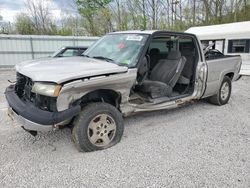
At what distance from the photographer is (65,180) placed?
2.68 m

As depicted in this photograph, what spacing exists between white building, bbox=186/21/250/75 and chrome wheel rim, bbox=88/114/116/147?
1113 cm

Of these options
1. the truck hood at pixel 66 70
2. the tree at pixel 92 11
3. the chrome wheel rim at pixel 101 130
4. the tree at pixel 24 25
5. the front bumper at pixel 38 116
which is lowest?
the chrome wheel rim at pixel 101 130

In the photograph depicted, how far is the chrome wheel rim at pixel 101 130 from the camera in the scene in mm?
3295

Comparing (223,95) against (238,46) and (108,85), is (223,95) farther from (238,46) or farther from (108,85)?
(238,46)

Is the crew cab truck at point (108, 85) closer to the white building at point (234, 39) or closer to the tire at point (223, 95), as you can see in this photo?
the tire at point (223, 95)

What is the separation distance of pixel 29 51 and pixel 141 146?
1406 cm

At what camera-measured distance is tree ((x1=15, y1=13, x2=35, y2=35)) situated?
2187cm

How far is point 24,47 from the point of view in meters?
15.1

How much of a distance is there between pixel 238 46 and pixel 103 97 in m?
11.9

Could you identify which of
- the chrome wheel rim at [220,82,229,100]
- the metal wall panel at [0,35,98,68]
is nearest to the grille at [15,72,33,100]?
the chrome wheel rim at [220,82,229,100]

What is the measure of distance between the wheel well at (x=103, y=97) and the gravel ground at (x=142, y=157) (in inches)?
26.2

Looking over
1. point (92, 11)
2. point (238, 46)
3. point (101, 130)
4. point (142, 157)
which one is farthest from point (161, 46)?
point (92, 11)

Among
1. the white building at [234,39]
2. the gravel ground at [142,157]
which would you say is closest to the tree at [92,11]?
the white building at [234,39]

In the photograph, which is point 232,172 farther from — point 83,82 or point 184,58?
point 184,58
